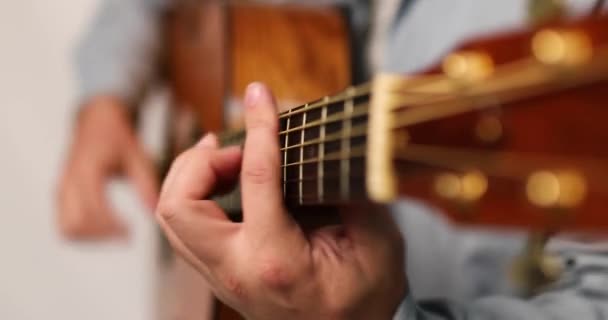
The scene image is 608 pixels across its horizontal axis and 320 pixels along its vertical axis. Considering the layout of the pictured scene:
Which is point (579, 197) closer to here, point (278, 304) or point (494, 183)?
point (494, 183)

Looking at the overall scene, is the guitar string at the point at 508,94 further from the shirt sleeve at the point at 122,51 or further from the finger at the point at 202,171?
the shirt sleeve at the point at 122,51

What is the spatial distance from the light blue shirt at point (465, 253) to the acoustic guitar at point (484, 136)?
5cm

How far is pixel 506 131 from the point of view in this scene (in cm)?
34

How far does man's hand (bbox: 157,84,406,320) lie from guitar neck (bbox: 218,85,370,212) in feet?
0.05

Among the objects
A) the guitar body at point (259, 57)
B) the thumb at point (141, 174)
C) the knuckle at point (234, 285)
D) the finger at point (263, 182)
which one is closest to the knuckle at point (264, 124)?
the finger at point (263, 182)

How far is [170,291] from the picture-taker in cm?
102

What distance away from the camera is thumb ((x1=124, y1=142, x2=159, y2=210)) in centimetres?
99

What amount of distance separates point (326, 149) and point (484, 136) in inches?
4.3

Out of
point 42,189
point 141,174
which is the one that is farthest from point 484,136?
point 42,189

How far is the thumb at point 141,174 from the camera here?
989mm

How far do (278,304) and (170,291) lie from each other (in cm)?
58

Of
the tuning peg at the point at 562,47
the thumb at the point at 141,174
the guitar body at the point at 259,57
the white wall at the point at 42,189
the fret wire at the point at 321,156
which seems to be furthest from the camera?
the white wall at the point at 42,189

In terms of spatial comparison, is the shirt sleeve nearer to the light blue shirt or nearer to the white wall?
the light blue shirt

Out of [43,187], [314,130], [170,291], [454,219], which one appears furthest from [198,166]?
[43,187]
